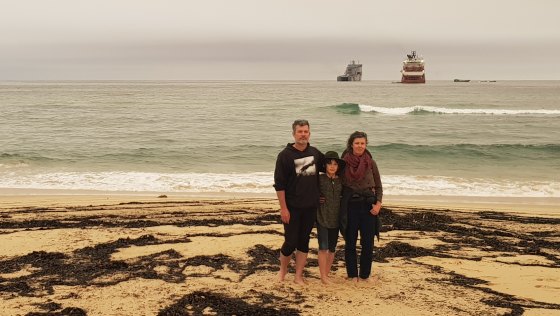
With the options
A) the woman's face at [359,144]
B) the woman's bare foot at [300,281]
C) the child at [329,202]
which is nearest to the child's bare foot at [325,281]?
the child at [329,202]

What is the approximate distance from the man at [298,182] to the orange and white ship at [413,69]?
13477cm

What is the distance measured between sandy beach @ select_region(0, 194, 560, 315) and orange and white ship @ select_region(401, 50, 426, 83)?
131607 millimetres

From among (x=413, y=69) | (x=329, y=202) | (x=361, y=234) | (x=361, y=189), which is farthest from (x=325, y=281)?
(x=413, y=69)

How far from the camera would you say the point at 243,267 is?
6.22m

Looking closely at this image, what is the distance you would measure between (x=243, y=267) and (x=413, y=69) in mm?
139274

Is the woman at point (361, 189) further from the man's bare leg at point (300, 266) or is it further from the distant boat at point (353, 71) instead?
the distant boat at point (353, 71)

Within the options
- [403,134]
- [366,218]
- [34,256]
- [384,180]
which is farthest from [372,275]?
[403,134]

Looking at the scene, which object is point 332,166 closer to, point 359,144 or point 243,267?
point 359,144

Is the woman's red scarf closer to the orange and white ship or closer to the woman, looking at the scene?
the woman

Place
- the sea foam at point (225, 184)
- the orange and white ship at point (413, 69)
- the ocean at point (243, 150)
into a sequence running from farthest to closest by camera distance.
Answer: the orange and white ship at point (413, 69)
the ocean at point (243, 150)
the sea foam at point (225, 184)

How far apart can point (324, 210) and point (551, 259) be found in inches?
153

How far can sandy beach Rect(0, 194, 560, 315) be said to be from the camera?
498cm

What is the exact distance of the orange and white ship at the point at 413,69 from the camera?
440 feet

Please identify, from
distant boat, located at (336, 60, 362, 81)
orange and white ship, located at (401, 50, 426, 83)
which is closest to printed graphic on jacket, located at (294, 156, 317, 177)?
orange and white ship, located at (401, 50, 426, 83)
